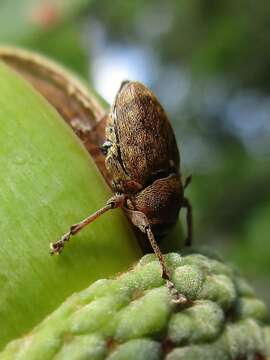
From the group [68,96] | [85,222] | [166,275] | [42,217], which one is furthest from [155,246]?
[68,96]

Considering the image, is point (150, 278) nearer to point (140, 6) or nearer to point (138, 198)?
point (138, 198)

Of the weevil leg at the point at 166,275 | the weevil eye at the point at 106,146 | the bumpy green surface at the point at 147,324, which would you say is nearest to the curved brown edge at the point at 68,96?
the weevil eye at the point at 106,146

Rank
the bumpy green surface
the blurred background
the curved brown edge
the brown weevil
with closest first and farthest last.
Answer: the bumpy green surface
the brown weevil
the curved brown edge
the blurred background

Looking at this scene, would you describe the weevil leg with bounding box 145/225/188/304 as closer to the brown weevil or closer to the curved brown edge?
the brown weevil

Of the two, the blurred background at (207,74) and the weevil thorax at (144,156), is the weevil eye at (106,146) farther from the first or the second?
the blurred background at (207,74)

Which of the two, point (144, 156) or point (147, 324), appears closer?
point (147, 324)

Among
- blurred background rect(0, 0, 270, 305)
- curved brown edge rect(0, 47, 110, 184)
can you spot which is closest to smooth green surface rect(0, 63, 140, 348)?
curved brown edge rect(0, 47, 110, 184)

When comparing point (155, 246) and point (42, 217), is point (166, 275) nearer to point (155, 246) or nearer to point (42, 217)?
point (155, 246)
